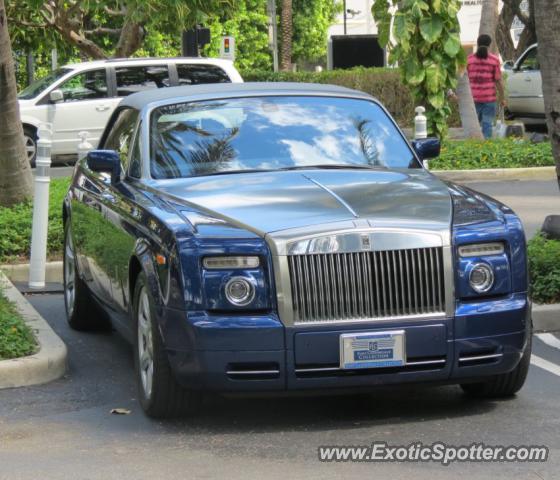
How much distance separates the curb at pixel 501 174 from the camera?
1958cm

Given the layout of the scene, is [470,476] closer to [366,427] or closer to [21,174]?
[366,427]

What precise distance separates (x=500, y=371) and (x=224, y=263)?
1.47 metres

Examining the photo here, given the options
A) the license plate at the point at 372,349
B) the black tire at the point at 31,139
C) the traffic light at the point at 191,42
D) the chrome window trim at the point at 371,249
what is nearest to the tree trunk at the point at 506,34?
the traffic light at the point at 191,42

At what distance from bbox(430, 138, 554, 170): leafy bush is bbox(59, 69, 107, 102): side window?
671cm

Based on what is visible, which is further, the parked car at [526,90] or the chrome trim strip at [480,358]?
the parked car at [526,90]

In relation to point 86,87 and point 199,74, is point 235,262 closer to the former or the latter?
point 199,74

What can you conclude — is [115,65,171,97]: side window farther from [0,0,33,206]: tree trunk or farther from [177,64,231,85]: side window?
[0,0,33,206]: tree trunk

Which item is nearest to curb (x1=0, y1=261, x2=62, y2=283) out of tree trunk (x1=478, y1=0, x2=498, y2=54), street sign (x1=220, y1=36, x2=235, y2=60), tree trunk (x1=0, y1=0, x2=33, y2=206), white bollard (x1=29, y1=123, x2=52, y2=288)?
white bollard (x1=29, y1=123, x2=52, y2=288)

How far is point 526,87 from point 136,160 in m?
20.1

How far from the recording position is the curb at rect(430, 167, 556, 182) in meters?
19.6

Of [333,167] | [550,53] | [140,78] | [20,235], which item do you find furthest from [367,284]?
[140,78]

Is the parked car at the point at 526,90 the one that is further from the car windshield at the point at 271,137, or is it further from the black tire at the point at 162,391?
the black tire at the point at 162,391

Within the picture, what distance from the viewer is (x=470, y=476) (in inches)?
232

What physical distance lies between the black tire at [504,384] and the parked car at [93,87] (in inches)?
693
